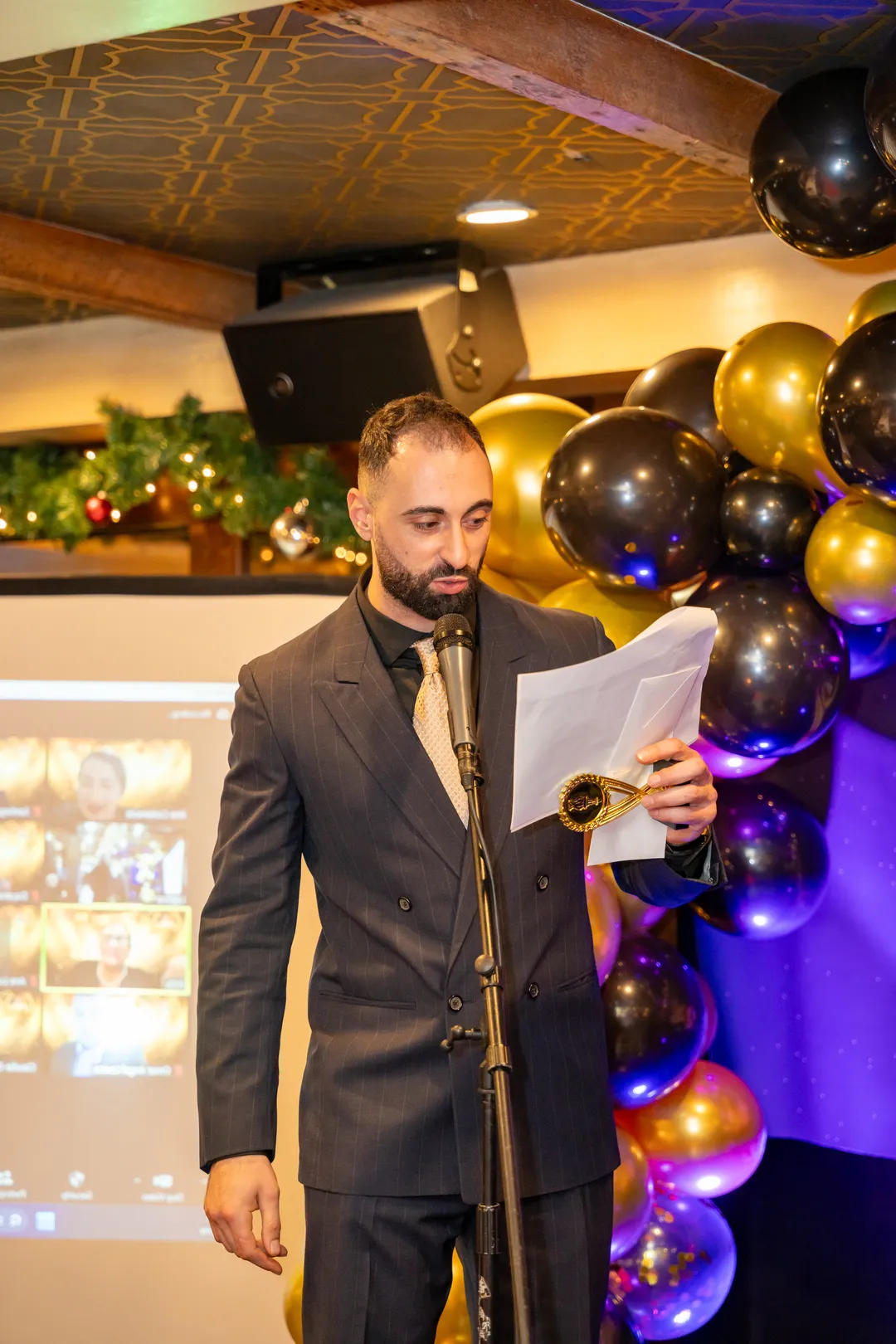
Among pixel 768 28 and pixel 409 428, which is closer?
pixel 409 428

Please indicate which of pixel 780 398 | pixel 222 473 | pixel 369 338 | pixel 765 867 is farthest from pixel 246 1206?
pixel 222 473

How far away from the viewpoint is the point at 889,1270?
2693mm

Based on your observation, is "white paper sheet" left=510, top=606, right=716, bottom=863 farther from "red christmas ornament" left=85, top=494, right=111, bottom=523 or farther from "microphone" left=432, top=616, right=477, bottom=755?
"red christmas ornament" left=85, top=494, right=111, bottom=523

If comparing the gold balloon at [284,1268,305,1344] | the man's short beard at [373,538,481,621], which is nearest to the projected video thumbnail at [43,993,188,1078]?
the gold balloon at [284,1268,305,1344]

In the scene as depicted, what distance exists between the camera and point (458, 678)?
141 cm

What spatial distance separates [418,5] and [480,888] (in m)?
1.60

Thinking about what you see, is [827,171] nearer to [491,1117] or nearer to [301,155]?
[301,155]

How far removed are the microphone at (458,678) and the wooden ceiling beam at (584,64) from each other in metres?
1.33

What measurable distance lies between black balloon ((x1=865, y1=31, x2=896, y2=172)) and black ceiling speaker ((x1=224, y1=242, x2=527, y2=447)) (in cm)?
206

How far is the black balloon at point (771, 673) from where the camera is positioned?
7.84ft

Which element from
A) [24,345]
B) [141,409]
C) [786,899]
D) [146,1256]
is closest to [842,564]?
[786,899]

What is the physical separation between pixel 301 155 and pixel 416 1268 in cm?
266

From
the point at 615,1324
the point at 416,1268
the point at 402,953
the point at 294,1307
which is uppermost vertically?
the point at 402,953

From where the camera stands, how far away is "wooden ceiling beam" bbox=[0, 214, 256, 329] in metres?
4.07
